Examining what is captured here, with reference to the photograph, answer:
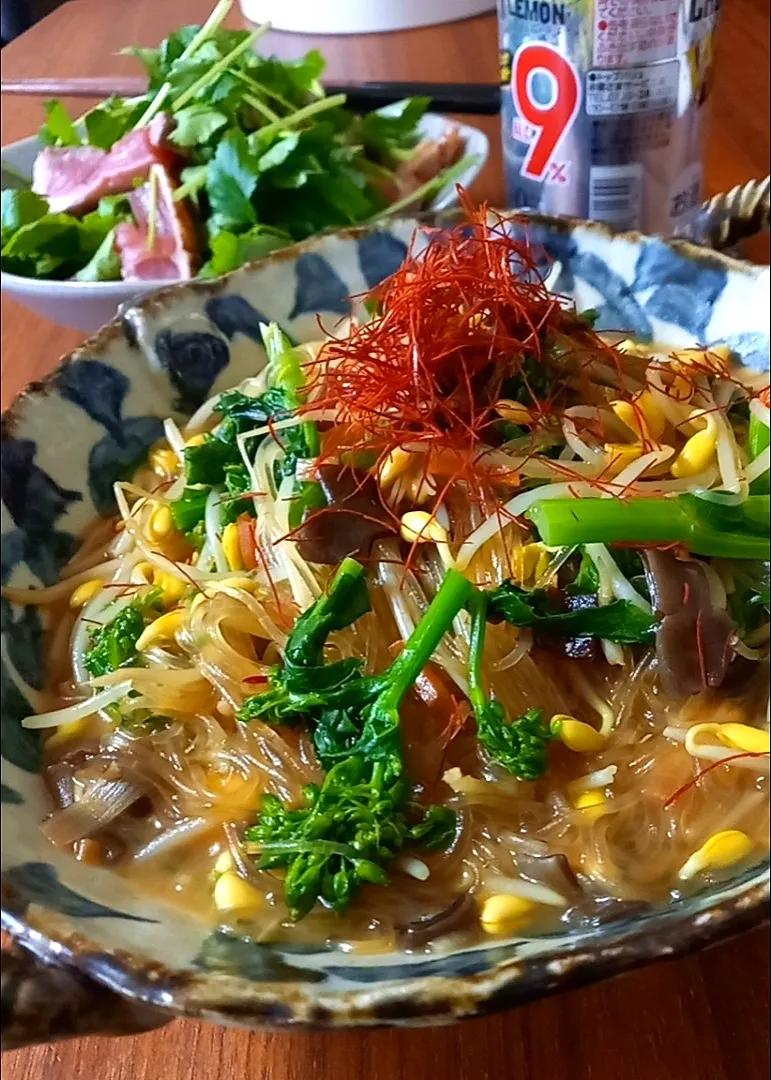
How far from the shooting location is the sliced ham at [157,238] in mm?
1710

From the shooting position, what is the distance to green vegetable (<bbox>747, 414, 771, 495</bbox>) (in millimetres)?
1087

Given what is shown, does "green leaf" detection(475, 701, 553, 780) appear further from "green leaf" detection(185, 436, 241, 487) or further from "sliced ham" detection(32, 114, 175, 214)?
"sliced ham" detection(32, 114, 175, 214)

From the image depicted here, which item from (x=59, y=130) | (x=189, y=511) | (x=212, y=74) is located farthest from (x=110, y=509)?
(x=59, y=130)

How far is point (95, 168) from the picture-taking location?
1.92m

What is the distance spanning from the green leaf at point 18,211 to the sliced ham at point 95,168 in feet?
0.14

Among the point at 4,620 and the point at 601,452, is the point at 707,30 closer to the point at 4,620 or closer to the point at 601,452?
the point at 601,452

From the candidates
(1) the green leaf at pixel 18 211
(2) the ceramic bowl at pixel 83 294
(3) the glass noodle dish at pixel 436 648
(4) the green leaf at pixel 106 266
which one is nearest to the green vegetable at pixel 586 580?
(3) the glass noodle dish at pixel 436 648

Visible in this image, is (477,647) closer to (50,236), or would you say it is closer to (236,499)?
(236,499)

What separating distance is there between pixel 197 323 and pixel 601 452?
0.61 metres

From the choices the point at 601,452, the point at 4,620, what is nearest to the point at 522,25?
the point at 601,452

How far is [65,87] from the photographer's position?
2619 millimetres

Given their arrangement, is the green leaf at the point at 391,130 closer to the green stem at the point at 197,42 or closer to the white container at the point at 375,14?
the green stem at the point at 197,42

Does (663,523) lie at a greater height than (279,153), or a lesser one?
lesser

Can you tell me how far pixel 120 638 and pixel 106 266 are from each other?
33.9 inches
